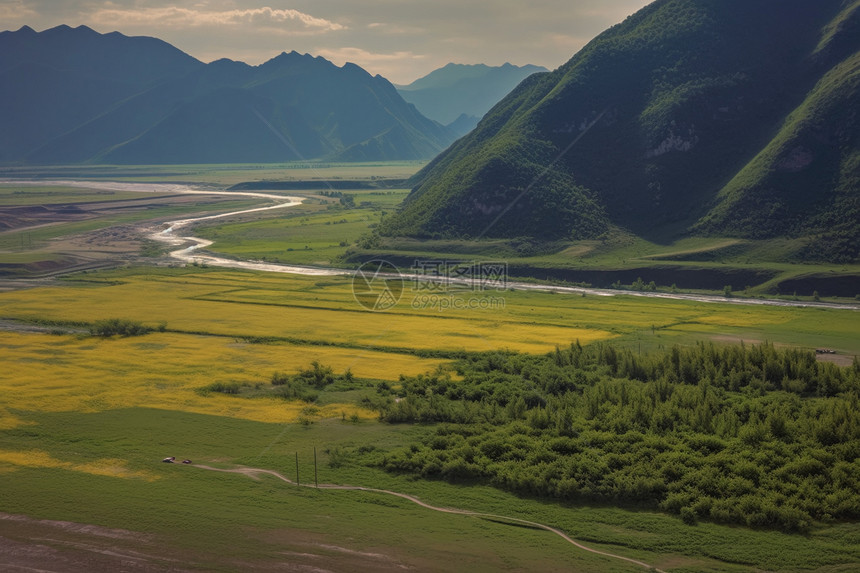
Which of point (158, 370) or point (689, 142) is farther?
point (689, 142)

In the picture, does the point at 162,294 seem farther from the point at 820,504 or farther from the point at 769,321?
the point at 820,504

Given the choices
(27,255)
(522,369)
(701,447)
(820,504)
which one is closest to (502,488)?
(701,447)

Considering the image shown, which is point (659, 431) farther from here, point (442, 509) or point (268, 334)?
point (268, 334)

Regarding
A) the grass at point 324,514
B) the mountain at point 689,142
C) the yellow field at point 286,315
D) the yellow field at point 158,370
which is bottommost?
the grass at point 324,514

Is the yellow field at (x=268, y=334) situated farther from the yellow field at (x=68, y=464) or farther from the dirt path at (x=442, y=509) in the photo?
the dirt path at (x=442, y=509)

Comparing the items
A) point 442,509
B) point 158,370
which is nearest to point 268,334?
point 158,370

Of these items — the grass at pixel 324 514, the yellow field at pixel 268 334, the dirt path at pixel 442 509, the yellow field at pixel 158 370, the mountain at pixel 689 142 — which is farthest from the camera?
the mountain at pixel 689 142

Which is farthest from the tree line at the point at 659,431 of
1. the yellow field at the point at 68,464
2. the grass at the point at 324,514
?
the yellow field at the point at 68,464

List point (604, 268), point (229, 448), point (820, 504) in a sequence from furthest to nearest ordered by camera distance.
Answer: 1. point (604, 268)
2. point (229, 448)
3. point (820, 504)

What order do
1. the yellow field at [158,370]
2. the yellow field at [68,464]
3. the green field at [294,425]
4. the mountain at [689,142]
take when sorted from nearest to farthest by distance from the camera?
1. the green field at [294,425]
2. the yellow field at [68,464]
3. the yellow field at [158,370]
4. the mountain at [689,142]
